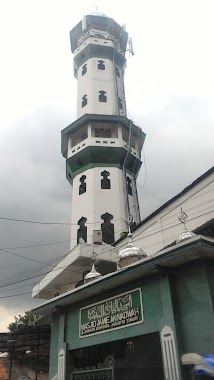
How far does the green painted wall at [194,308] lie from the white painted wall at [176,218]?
646 cm

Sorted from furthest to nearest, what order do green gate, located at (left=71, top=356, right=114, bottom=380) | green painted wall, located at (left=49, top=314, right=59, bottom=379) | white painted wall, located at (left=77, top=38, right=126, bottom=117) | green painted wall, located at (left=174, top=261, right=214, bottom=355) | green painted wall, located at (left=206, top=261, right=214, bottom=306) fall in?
white painted wall, located at (left=77, top=38, right=126, bottom=117)
green painted wall, located at (left=49, top=314, right=59, bottom=379)
green gate, located at (left=71, top=356, right=114, bottom=380)
green painted wall, located at (left=206, top=261, right=214, bottom=306)
green painted wall, located at (left=174, top=261, right=214, bottom=355)

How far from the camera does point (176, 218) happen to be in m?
16.2

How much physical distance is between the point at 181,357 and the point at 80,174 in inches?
826

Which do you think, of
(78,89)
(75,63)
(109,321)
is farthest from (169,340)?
(75,63)

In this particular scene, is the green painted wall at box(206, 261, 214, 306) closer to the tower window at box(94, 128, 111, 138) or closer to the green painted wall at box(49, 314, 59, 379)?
the green painted wall at box(49, 314, 59, 379)

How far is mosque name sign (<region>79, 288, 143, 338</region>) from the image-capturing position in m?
9.52

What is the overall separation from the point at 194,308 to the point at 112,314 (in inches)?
112

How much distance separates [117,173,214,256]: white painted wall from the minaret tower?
4.88m

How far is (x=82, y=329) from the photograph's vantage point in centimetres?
1105

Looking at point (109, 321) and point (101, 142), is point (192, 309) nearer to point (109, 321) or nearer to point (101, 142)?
point (109, 321)

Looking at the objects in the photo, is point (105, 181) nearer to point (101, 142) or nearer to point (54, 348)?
point (101, 142)

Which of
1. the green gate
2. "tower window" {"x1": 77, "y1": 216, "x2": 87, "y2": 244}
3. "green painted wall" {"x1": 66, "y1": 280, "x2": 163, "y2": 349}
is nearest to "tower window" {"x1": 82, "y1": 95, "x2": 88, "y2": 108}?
"tower window" {"x1": 77, "y1": 216, "x2": 87, "y2": 244}

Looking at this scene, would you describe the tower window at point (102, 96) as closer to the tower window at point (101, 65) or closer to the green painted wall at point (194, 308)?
the tower window at point (101, 65)

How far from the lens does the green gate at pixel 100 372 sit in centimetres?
925
